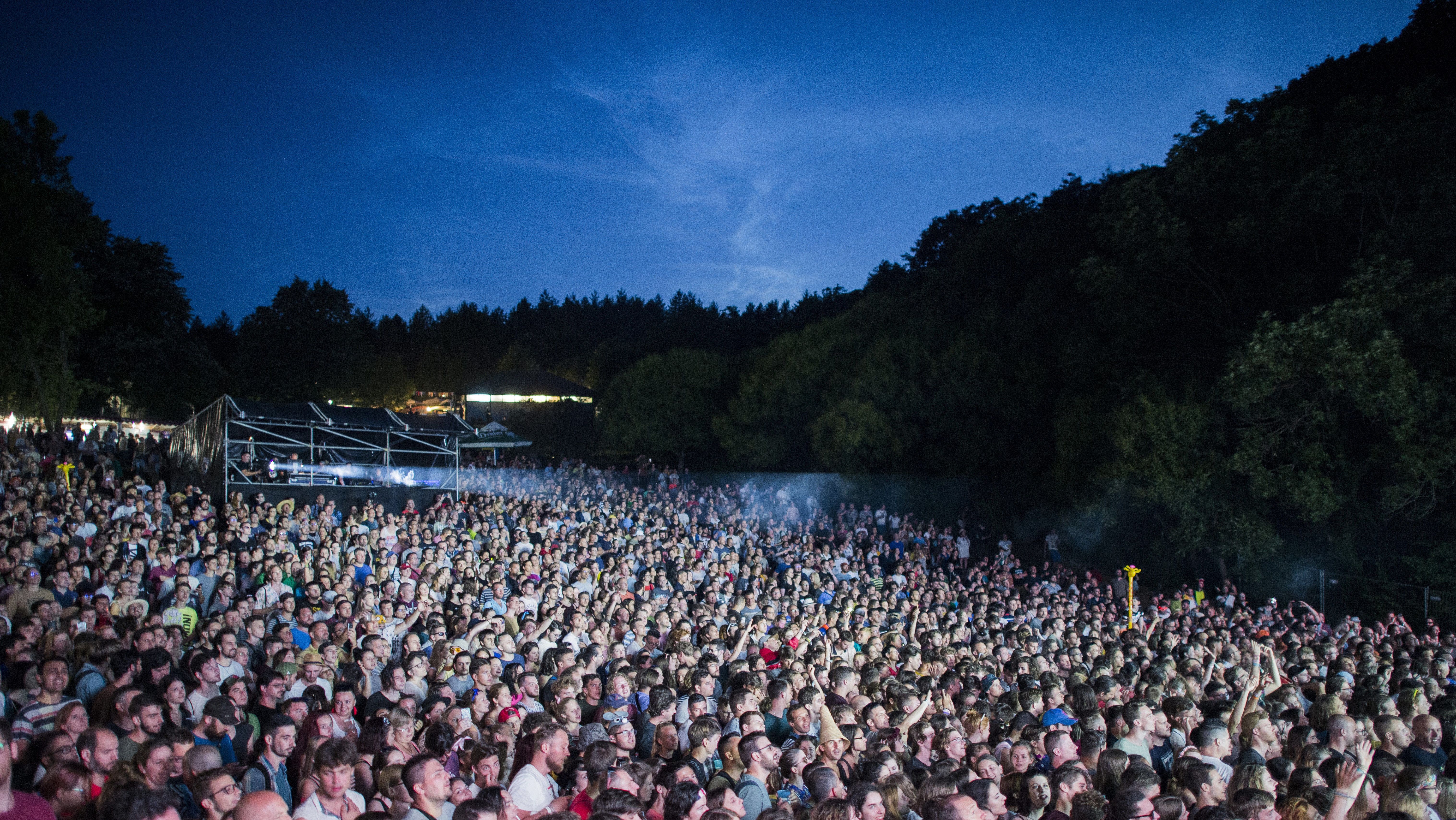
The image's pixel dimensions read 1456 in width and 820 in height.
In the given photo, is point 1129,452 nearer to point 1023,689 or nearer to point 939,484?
point 939,484

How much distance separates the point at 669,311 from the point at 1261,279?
5465 centimetres

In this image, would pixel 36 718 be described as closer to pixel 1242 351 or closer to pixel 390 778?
pixel 390 778

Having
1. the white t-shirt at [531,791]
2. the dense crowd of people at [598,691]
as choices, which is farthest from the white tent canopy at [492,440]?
the white t-shirt at [531,791]

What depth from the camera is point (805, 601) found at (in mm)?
11242

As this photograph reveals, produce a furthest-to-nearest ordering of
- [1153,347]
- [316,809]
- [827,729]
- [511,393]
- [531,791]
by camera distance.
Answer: [511,393] < [1153,347] < [827,729] < [531,791] < [316,809]

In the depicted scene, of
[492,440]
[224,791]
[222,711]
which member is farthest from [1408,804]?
[492,440]

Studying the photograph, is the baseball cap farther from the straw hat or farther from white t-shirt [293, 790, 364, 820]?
the straw hat

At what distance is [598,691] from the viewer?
19.3ft

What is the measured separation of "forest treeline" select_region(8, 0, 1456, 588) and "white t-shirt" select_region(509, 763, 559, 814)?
16.4 meters

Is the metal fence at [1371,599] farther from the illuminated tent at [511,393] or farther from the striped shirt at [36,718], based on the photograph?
the illuminated tent at [511,393]

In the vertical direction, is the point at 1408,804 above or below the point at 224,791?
below

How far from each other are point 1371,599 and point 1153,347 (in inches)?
285

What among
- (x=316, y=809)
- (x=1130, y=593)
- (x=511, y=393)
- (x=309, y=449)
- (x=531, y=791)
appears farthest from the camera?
(x=511, y=393)

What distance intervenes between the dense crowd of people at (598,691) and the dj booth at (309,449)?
1.56 metres
